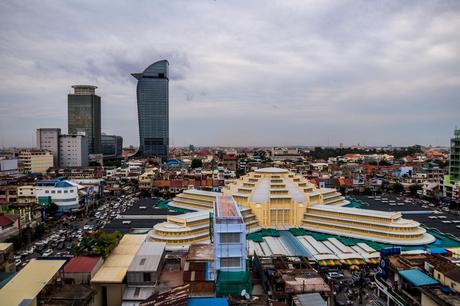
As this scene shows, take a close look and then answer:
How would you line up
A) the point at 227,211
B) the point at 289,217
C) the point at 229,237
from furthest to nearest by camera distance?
the point at 289,217 < the point at 227,211 < the point at 229,237

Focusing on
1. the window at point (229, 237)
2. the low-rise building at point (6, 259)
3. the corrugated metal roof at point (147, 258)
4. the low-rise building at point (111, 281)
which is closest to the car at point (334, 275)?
the window at point (229, 237)

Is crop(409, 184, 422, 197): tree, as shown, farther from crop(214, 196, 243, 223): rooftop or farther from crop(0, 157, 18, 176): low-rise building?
crop(0, 157, 18, 176): low-rise building

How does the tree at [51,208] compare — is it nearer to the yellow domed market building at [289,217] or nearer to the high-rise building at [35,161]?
the yellow domed market building at [289,217]

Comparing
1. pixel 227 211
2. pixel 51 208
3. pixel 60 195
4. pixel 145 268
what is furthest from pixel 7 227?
pixel 227 211

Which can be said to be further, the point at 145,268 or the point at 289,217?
the point at 289,217

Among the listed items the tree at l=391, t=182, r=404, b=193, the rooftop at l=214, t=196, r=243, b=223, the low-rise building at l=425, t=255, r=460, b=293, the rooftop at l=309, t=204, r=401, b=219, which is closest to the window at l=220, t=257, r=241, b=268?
the rooftop at l=214, t=196, r=243, b=223

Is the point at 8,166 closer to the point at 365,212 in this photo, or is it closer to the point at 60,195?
the point at 60,195

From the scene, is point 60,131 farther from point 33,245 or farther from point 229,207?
point 229,207
